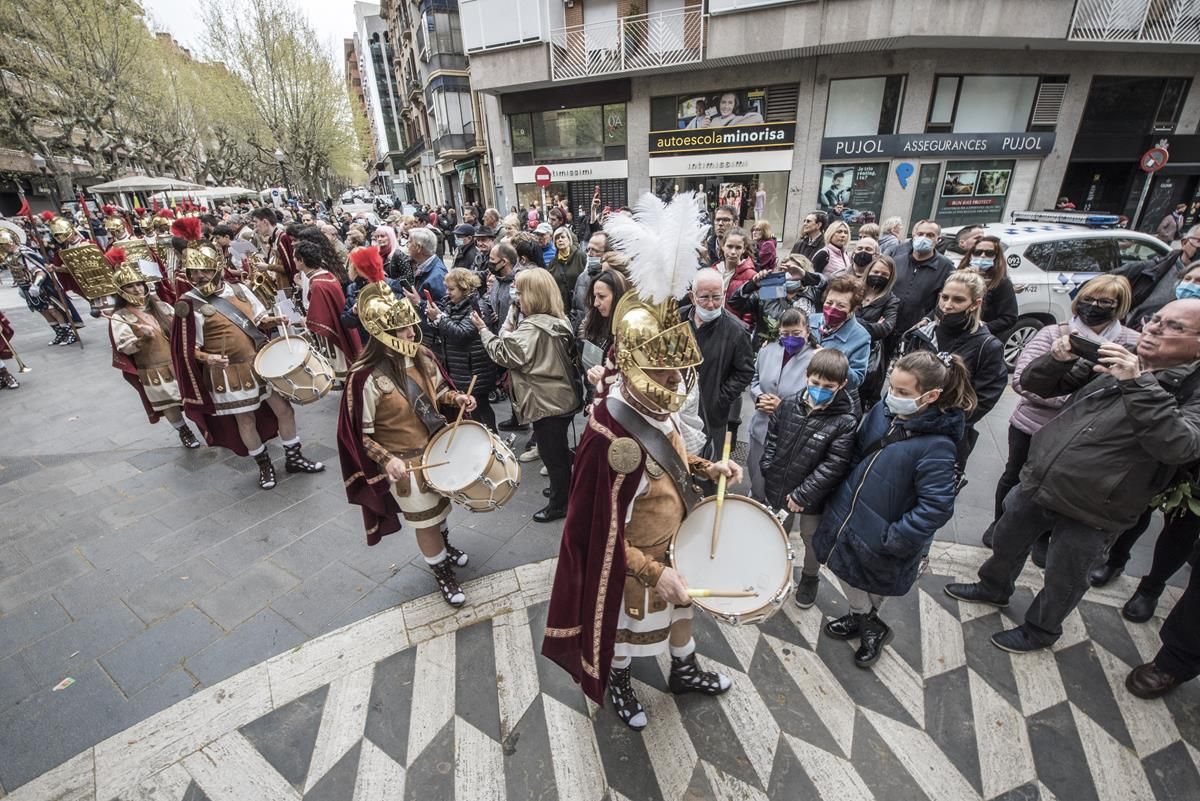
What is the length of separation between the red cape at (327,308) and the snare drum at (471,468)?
298 centimetres

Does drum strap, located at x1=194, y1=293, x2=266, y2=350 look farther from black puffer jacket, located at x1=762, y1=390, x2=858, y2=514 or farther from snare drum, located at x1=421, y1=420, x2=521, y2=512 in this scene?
black puffer jacket, located at x1=762, y1=390, x2=858, y2=514

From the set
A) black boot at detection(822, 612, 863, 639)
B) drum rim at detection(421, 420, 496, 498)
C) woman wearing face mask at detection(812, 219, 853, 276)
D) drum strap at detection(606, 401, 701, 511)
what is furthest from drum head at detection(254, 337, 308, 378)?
woman wearing face mask at detection(812, 219, 853, 276)

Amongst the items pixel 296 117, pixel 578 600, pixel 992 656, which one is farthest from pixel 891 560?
pixel 296 117

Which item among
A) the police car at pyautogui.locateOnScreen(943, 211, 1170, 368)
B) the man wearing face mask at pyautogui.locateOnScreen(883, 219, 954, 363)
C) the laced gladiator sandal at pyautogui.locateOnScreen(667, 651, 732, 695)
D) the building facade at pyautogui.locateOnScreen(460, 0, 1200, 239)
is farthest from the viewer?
the building facade at pyautogui.locateOnScreen(460, 0, 1200, 239)

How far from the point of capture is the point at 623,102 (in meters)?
18.3

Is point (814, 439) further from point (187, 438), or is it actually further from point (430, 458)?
point (187, 438)

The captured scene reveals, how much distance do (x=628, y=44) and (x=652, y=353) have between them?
19.1 metres

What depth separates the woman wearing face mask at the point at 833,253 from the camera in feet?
19.8

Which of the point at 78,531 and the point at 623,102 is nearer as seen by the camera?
the point at 78,531

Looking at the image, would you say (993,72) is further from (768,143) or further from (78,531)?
(78,531)

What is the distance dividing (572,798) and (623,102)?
2043 cm

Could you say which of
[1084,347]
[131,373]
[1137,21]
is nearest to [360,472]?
[131,373]

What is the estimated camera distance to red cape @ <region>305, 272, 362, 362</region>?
17.8 feet

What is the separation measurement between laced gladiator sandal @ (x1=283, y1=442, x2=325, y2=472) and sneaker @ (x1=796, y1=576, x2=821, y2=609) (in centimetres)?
463
